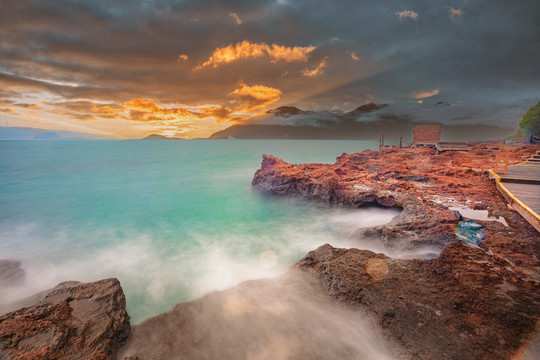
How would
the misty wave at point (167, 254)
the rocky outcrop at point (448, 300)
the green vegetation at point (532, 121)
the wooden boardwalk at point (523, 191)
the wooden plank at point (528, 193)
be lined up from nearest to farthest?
the rocky outcrop at point (448, 300), the wooden boardwalk at point (523, 191), the wooden plank at point (528, 193), the misty wave at point (167, 254), the green vegetation at point (532, 121)

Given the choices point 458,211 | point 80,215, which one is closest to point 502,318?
point 458,211

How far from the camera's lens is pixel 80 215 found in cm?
1351

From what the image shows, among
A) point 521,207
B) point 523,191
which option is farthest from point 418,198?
point 523,191

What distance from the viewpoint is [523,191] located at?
302 inches

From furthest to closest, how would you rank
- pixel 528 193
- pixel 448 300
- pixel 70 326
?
1. pixel 528 193
2. pixel 448 300
3. pixel 70 326

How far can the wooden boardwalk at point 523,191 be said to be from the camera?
19.9 ft

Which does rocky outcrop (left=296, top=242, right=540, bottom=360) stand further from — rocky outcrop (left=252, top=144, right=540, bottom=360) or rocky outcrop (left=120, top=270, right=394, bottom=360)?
rocky outcrop (left=120, top=270, right=394, bottom=360)

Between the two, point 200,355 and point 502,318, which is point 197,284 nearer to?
point 200,355

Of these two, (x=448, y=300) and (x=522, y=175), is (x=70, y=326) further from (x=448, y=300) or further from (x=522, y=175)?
(x=522, y=175)

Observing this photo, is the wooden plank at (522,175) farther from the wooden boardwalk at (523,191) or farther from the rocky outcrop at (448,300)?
the rocky outcrop at (448,300)

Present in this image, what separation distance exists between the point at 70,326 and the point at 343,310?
16.4 feet

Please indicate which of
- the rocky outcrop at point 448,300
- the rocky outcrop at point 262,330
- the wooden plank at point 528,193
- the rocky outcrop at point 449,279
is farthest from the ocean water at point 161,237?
the wooden plank at point 528,193

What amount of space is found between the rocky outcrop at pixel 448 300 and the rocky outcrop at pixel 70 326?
14.5 feet

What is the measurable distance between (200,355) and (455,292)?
15.6ft
